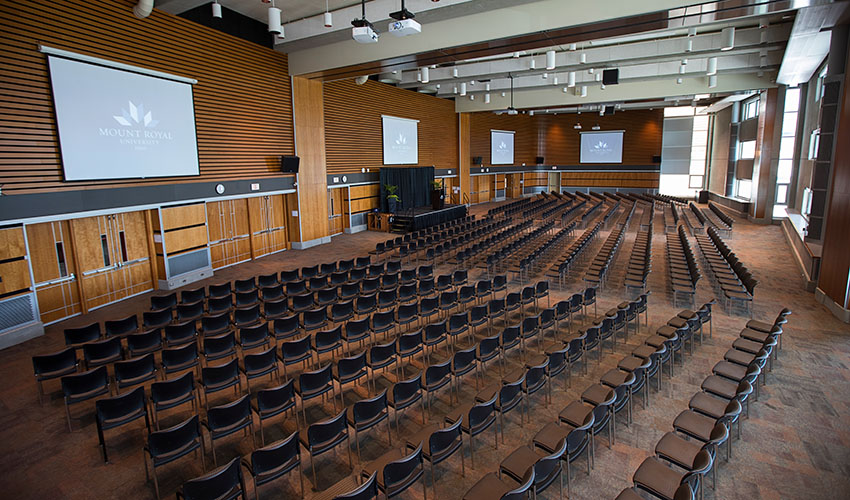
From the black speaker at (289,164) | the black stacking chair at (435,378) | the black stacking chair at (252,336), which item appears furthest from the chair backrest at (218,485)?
the black speaker at (289,164)

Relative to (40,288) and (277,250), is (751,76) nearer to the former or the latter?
(277,250)

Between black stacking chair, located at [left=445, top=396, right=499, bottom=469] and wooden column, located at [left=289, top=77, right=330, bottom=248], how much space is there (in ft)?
43.0

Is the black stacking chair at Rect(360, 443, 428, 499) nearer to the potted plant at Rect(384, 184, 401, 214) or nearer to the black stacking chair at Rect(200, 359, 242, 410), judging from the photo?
the black stacking chair at Rect(200, 359, 242, 410)

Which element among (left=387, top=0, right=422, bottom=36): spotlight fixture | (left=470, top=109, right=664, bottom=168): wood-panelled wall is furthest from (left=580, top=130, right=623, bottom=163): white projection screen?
(left=387, top=0, right=422, bottom=36): spotlight fixture

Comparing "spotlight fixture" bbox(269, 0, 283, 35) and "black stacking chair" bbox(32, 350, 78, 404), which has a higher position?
"spotlight fixture" bbox(269, 0, 283, 35)

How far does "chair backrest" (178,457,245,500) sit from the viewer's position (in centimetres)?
374

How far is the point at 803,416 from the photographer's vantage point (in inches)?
227

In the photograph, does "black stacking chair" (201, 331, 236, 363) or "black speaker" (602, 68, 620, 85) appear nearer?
"black stacking chair" (201, 331, 236, 363)

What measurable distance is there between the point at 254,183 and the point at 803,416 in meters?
14.8

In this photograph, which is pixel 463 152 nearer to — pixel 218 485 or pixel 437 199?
pixel 437 199

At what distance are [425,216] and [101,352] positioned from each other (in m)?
15.2

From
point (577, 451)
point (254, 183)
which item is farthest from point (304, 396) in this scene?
point (254, 183)

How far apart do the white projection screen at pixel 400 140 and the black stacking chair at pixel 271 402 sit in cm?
1835

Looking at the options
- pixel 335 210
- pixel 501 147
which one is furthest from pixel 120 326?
pixel 501 147
